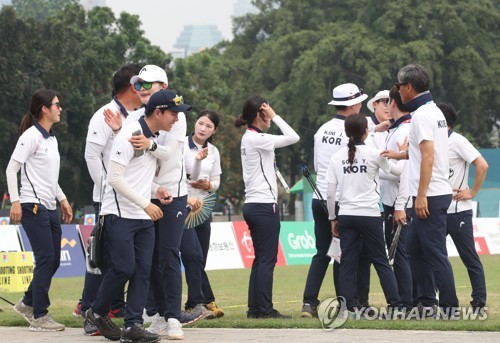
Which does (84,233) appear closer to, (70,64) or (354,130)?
(354,130)

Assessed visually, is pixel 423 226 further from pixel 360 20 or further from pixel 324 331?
pixel 360 20

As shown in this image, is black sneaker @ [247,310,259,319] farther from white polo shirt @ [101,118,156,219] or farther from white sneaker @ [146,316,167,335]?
white polo shirt @ [101,118,156,219]

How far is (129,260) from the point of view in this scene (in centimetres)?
973

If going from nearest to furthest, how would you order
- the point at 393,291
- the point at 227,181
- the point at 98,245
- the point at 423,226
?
the point at 98,245 < the point at 423,226 < the point at 393,291 < the point at 227,181

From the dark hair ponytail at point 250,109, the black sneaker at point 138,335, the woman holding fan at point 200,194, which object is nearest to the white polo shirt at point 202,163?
the woman holding fan at point 200,194

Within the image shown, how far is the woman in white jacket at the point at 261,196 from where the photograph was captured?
11.8m

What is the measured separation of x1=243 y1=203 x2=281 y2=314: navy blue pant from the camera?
11.9m

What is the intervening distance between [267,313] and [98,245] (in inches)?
96.6

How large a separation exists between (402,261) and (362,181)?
1187 millimetres

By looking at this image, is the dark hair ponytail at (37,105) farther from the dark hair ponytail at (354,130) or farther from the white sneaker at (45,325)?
the dark hair ponytail at (354,130)

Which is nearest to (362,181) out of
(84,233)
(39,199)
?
(39,199)

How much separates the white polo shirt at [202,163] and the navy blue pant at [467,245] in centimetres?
247

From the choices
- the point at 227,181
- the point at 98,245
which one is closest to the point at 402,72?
the point at 98,245

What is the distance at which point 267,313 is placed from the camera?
1183 cm
